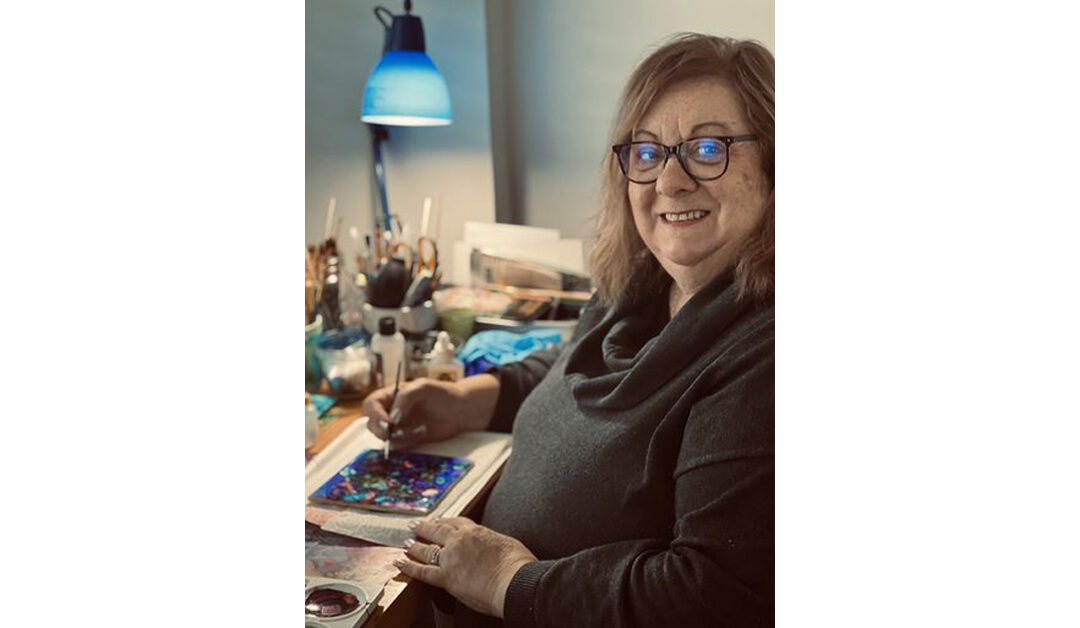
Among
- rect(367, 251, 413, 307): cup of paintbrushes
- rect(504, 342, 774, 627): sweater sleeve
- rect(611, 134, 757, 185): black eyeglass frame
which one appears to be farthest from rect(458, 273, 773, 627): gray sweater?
rect(367, 251, 413, 307): cup of paintbrushes

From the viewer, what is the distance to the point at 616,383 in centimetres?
117

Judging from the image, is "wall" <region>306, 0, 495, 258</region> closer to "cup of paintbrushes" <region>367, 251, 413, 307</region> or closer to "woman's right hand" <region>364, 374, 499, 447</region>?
"cup of paintbrushes" <region>367, 251, 413, 307</region>

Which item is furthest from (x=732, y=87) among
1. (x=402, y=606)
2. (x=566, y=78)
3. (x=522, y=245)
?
(x=402, y=606)

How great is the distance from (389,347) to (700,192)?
555 millimetres

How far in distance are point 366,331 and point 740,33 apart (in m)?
0.68

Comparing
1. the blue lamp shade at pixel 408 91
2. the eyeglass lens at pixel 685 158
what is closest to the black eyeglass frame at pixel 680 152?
the eyeglass lens at pixel 685 158

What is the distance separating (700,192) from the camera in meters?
1.11

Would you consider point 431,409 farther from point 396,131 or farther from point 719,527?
point 719,527

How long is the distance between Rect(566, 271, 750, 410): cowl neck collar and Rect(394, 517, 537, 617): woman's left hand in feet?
0.64
